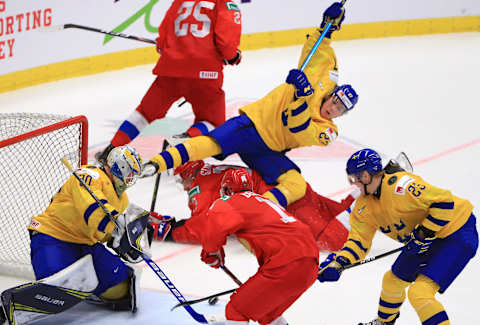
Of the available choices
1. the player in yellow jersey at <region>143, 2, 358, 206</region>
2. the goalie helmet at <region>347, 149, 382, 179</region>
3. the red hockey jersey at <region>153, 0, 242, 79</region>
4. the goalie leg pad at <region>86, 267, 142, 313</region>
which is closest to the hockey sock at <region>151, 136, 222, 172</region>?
the player in yellow jersey at <region>143, 2, 358, 206</region>

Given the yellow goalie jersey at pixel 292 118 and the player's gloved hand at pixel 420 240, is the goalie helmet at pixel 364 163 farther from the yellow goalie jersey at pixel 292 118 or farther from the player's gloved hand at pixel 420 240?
the yellow goalie jersey at pixel 292 118

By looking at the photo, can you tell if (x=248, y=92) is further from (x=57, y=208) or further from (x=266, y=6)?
(x=57, y=208)

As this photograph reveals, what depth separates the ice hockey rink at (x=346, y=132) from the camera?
4.00 metres

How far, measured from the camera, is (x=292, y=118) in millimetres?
4719

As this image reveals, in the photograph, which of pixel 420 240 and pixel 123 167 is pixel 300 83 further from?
pixel 420 240

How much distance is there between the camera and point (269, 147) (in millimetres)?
4867

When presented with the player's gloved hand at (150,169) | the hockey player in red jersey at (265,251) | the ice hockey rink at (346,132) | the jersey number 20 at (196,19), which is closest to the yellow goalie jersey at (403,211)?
the hockey player in red jersey at (265,251)

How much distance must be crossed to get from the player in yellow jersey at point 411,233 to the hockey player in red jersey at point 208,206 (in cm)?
99

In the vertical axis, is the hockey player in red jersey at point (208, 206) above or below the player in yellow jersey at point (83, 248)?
below

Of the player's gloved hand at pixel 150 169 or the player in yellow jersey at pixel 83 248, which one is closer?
the player in yellow jersey at pixel 83 248

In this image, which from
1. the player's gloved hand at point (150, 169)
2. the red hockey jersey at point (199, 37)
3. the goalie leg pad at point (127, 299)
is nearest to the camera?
the goalie leg pad at point (127, 299)

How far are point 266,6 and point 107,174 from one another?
6.26 meters

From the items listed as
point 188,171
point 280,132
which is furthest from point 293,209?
point 188,171

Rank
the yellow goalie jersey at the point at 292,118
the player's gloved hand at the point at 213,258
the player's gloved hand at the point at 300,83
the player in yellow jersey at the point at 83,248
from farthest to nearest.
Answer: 1. the yellow goalie jersey at the point at 292,118
2. the player's gloved hand at the point at 300,83
3. the player in yellow jersey at the point at 83,248
4. the player's gloved hand at the point at 213,258
